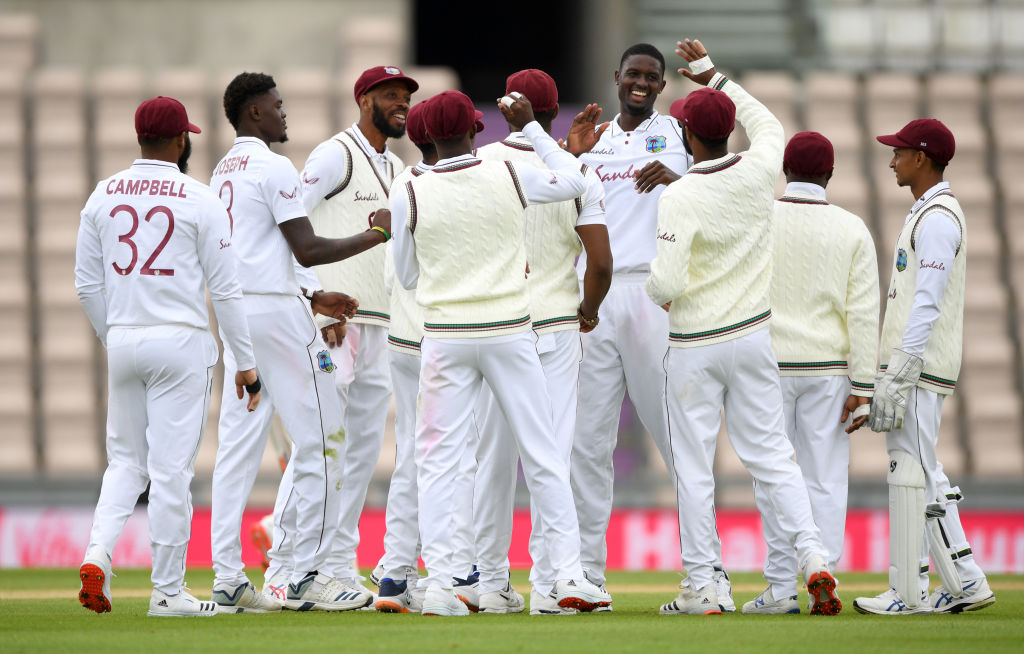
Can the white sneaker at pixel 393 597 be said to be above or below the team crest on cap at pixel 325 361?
below

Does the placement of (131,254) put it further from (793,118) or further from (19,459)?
(793,118)

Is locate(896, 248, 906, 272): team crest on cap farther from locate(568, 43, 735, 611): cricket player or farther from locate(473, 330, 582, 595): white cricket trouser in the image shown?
locate(473, 330, 582, 595): white cricket trouser

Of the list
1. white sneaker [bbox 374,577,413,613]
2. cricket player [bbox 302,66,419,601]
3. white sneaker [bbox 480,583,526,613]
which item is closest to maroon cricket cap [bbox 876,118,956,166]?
cricket player [bbox 302,66,419,601]

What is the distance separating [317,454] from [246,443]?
341mm

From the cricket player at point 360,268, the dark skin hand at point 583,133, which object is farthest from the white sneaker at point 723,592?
the dark skin hand at point 583,133

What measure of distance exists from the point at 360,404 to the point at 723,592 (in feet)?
6.68

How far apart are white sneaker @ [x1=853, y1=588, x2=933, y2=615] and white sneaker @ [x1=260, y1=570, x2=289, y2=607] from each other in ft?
8.90

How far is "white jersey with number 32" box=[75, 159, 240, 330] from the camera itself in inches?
240

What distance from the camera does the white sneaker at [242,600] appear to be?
6496 millimetres

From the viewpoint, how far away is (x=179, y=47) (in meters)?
16.5

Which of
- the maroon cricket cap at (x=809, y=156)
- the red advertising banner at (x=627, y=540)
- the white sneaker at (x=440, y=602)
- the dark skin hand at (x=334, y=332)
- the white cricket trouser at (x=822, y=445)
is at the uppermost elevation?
the maroon cricket cap at (x=809, y=156)

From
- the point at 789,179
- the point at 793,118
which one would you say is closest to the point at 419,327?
the point at 789,179

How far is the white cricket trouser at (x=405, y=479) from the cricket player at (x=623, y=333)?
31.3 inches

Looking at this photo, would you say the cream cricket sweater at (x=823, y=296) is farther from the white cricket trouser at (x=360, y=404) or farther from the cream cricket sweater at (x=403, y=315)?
the white cricket trouser at (x=360, y=404)
